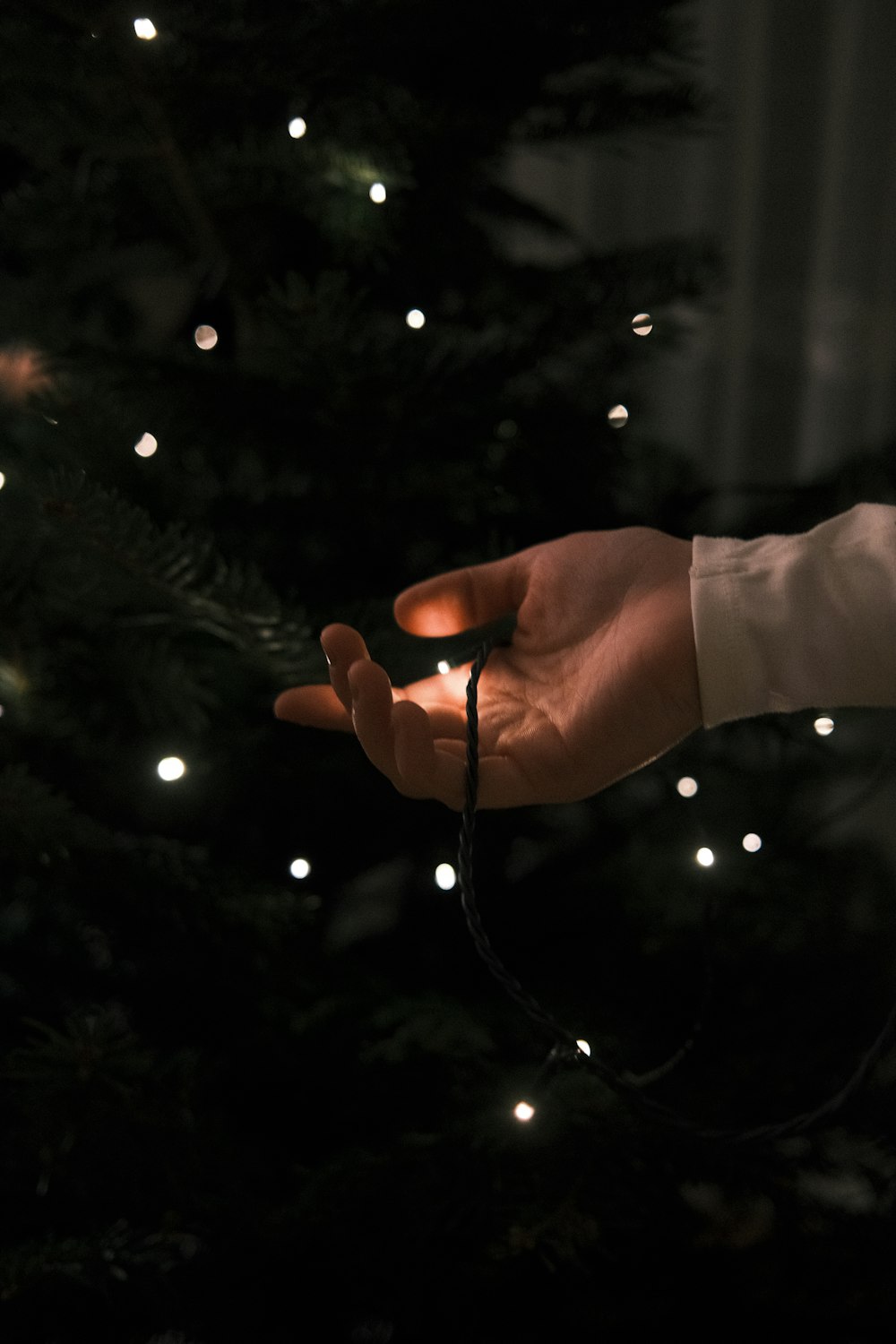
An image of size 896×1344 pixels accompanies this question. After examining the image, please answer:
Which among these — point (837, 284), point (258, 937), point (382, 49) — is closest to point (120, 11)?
point (382, 49)

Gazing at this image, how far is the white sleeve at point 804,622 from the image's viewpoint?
463 millimetres

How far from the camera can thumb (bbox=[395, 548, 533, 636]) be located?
0.52m

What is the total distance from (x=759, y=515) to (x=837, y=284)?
0.81 meters

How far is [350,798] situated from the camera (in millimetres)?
764

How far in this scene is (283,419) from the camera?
24.6 inches

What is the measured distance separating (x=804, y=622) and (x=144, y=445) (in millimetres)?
477

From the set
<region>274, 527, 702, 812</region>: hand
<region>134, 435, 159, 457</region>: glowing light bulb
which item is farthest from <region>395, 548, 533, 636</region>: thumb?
<region>134, 435, 159, 457</region>: glowing light bulb

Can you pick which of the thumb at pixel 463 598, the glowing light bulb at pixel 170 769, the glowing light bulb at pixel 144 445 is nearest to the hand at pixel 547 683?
the thumb at pixel 463 598

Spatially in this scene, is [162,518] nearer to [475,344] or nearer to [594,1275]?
[475,344]

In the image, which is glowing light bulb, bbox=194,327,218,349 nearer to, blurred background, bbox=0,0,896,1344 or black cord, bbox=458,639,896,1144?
blurred background, bbox=0,0,896,1344

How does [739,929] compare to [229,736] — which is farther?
[739,929]

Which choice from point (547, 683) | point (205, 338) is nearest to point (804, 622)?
point (547, 683)

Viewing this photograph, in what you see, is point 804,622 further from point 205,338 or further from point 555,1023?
point 205,338

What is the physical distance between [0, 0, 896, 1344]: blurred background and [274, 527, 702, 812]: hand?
0.05 metres
